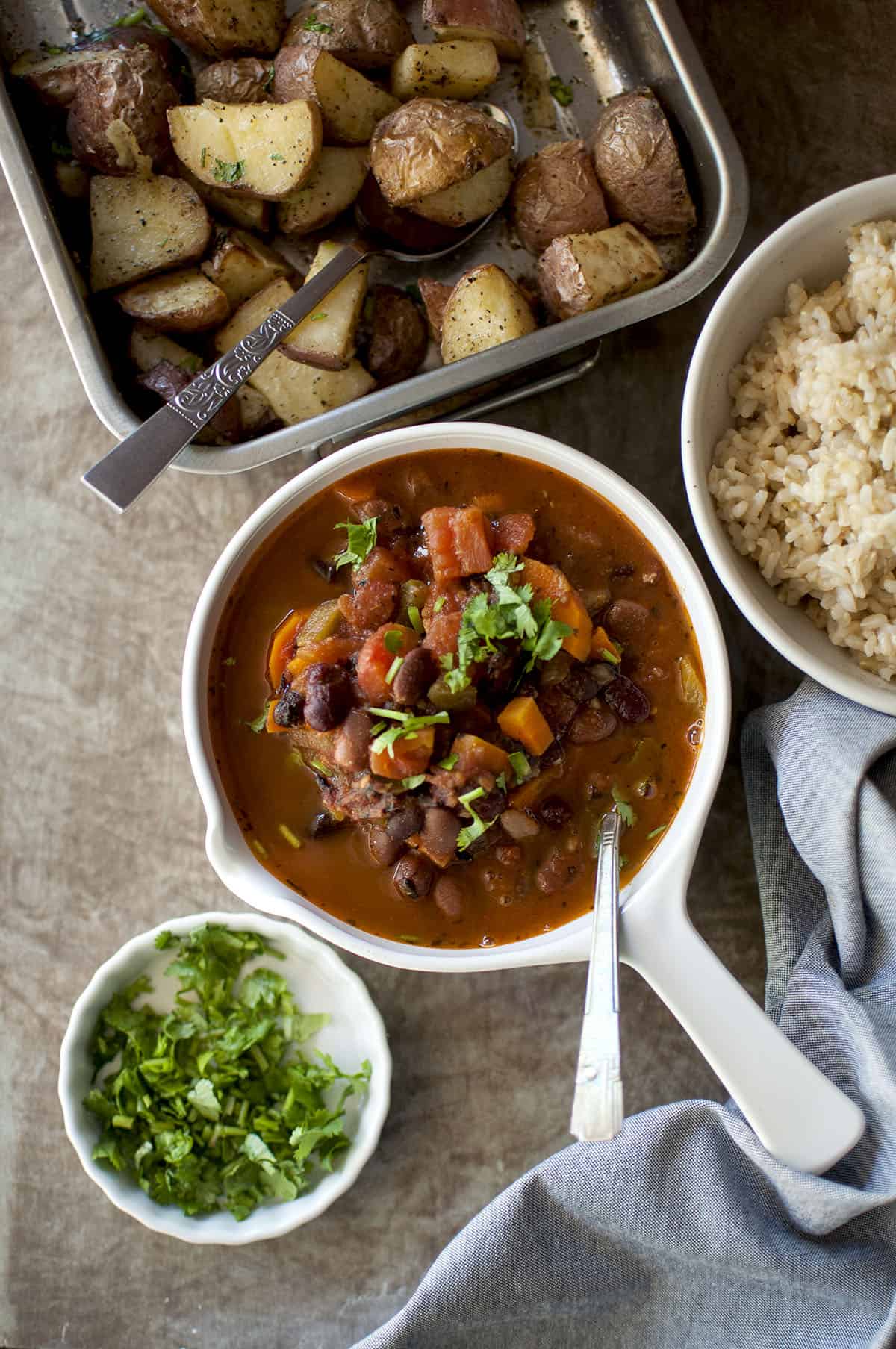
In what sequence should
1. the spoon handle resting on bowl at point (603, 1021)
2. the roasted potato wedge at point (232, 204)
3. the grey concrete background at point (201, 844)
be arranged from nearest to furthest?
the spoon handle resting on bowl at point (603, 1021) < the roasted potato wedge at point (232, 204) < the grey concrete background at point (201, 844)

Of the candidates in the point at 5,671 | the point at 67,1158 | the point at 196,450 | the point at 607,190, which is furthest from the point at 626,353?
the point at 67,1158

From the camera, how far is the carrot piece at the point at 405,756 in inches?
86.8

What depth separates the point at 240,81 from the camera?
8.70 feet

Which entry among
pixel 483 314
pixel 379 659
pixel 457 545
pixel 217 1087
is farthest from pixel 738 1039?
pixel 483 314

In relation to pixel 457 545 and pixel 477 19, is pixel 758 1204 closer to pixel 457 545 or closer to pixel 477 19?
pixel 457 545

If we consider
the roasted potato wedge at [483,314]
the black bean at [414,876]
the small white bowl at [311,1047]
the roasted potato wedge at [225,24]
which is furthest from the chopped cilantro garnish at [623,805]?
the roasted potato wedge at [225,24]

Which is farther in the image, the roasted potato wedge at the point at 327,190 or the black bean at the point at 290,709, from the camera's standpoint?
the roasted potato wedge at the point at 327,190

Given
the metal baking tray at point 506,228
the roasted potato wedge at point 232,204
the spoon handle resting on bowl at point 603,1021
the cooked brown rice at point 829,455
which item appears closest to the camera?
the spoon handle resting on bowl at point 603,1021

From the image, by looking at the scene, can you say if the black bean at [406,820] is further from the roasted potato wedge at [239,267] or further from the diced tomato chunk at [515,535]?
the roasted potato wedge at [239,267]

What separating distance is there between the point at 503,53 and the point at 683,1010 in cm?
236

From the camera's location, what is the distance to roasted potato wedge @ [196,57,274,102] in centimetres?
265

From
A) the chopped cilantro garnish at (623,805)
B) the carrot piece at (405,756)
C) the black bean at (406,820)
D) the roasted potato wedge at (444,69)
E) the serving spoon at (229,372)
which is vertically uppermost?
the roasted potato wedge at (444,69)

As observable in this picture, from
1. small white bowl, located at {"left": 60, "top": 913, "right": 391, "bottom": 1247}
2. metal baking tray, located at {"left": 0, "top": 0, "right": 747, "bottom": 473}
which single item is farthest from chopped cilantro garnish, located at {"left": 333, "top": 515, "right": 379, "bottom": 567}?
small white bowl, located at {"left": 60, "top": 913, "right": 391, "bottom": 1247}

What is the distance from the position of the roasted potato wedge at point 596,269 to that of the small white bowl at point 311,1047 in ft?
5.51
